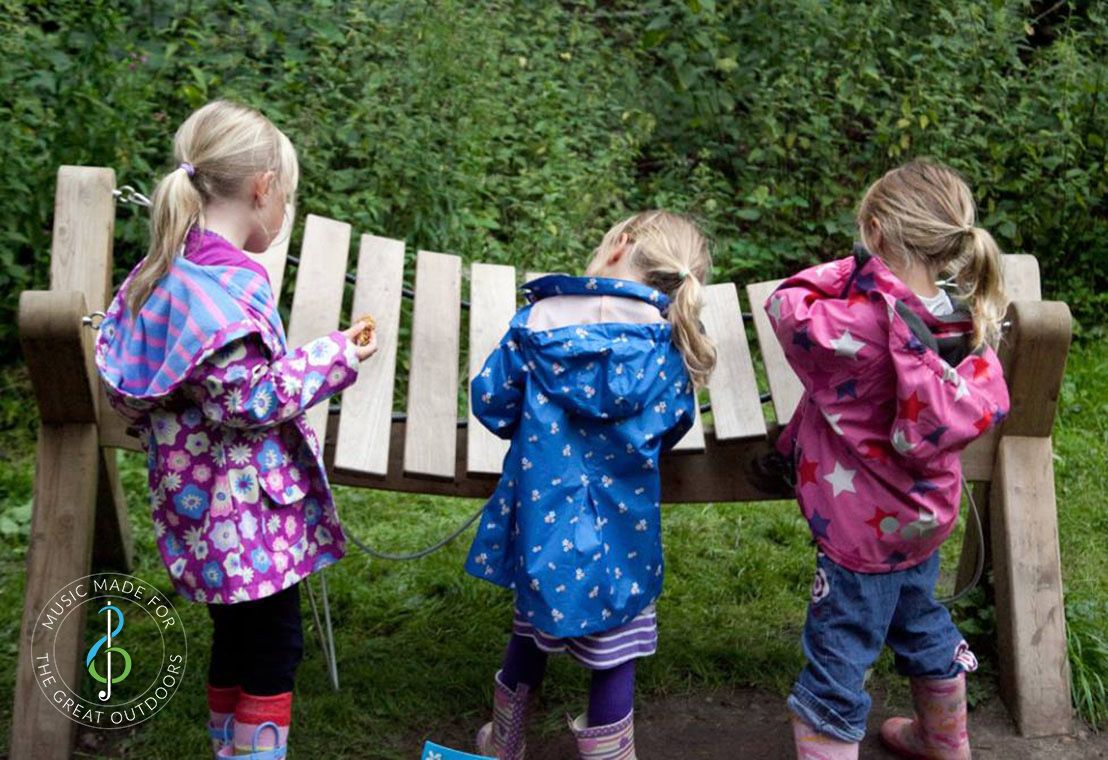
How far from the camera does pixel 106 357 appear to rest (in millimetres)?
2604

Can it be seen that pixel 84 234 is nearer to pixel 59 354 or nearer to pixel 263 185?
pixel 59 354

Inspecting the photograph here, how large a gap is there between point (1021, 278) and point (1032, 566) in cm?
73

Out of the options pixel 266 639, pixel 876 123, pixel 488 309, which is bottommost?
pixel 266 639

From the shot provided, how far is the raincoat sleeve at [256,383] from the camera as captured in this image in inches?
98.3

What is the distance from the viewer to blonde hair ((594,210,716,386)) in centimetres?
283

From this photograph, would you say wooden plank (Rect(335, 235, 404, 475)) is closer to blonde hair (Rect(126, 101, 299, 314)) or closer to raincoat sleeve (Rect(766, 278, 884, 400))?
blonde hair (Rect(126, 101, 299, 314))

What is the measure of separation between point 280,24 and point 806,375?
12.9 feet

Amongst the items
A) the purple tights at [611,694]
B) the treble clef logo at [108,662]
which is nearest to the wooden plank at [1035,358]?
the purple tights at [611,694]

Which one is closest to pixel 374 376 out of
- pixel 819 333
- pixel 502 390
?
pixel 502 390

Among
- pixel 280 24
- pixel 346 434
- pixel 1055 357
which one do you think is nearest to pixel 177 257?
pixel 346 434

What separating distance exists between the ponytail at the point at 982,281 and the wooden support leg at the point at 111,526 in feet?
7.32

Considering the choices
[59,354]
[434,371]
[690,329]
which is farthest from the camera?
[434,371]

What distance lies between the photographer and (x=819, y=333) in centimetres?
270

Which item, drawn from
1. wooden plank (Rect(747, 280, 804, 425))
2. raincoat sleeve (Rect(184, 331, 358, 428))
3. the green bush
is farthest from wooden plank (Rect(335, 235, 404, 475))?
the green bush
